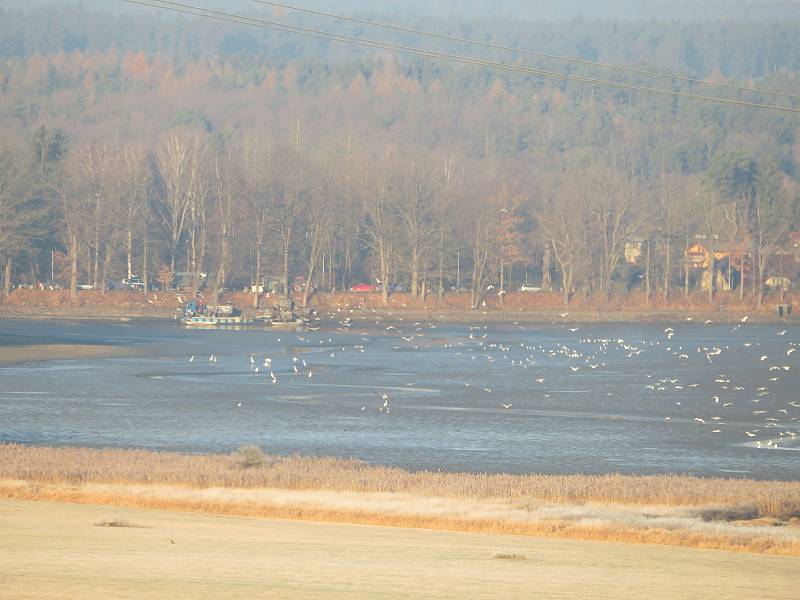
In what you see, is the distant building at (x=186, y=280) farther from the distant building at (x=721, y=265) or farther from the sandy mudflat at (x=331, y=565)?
the sandy mudflat at (x=331, y=565)

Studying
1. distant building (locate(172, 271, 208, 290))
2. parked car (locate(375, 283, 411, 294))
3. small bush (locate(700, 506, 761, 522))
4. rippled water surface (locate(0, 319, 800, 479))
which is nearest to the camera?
small bush (locate(700, 506, 761, 522))

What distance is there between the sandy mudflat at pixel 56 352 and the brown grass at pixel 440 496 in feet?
118

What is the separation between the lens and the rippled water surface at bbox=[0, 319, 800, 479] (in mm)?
33925

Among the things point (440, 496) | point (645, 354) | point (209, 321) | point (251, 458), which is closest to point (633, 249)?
point (209, 321)

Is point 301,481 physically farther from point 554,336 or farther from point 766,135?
point 766,135

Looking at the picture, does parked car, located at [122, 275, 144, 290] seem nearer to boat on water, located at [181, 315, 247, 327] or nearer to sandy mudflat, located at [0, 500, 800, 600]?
Answer: boat on water, located at [181, 315, 247, 327]

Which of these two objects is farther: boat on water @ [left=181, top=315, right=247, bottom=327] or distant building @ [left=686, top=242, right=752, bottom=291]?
distant building @ [left=686, top=242, right=752, bottom=291]

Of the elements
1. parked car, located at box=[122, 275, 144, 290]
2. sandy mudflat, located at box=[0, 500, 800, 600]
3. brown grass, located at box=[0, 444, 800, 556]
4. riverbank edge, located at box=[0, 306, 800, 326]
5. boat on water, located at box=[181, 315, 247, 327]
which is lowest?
brown grass, located at box=[0, 444, 800, 556]

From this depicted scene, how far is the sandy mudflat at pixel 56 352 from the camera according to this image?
63.1 meters

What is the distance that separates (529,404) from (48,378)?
71.5ft

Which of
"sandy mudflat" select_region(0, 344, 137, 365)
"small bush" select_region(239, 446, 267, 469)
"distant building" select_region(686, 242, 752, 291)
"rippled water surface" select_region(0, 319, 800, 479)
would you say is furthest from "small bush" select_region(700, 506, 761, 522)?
"distant building" select_region(686, 242, 752, 291)

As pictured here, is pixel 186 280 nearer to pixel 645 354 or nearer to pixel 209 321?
pixel 209 321

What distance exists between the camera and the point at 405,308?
10556cm

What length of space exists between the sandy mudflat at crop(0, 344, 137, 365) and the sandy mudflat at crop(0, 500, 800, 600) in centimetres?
4439
